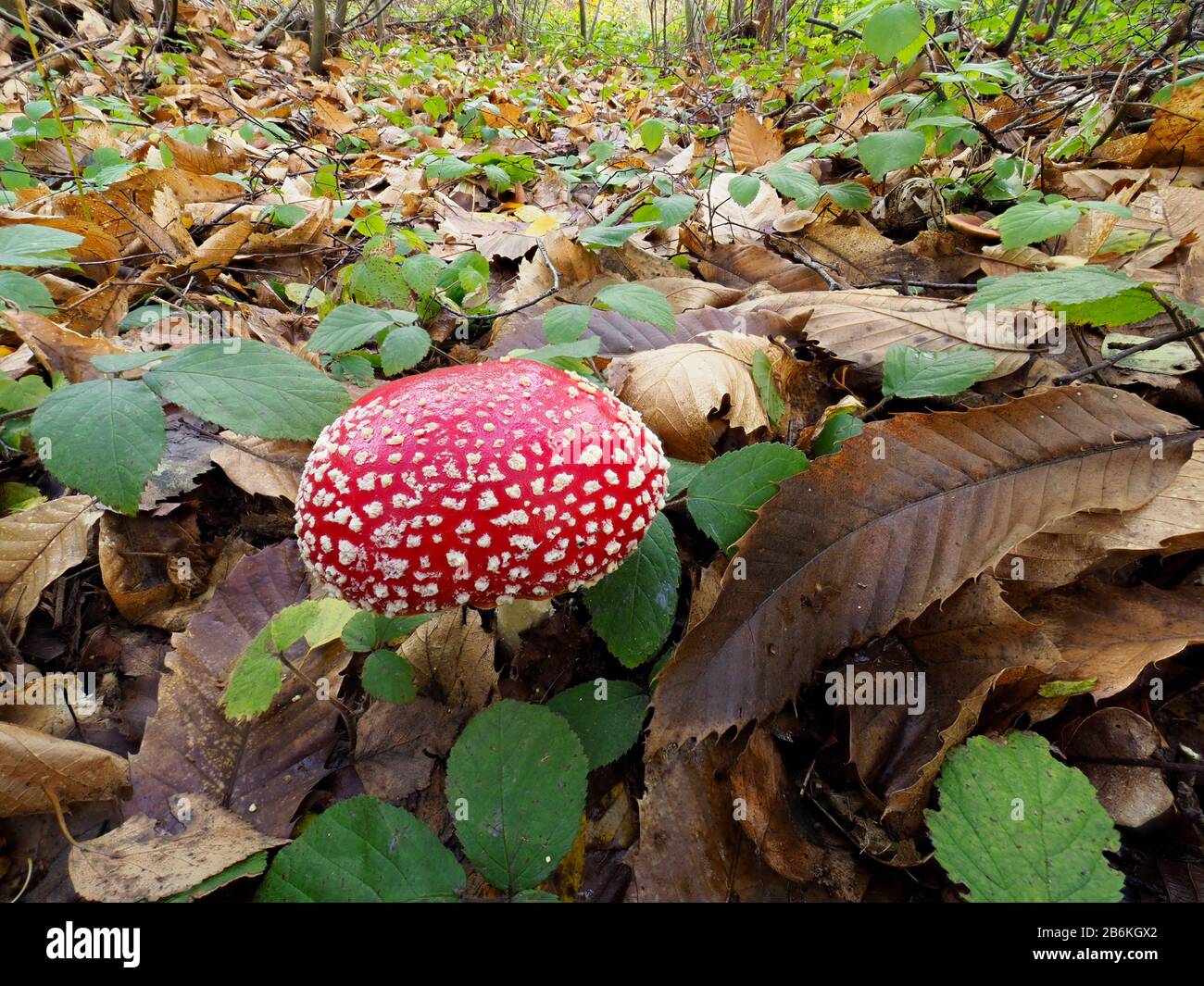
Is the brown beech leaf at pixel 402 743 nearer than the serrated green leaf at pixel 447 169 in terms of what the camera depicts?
Yes

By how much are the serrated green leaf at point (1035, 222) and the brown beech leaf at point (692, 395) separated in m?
0.94

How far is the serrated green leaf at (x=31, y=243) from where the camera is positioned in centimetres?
201

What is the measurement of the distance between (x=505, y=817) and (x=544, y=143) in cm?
764

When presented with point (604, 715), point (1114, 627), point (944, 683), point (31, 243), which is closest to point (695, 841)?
point (604, 715)

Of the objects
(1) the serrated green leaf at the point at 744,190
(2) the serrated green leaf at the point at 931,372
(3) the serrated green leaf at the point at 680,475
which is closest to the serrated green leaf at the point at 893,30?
(1) the serrated green leaf at the point at 744,190

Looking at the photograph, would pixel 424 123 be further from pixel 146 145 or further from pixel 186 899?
pixel 186 899

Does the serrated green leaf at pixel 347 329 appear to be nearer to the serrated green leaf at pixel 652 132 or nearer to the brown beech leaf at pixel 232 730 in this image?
the brown beech leaf at pixel 232 730

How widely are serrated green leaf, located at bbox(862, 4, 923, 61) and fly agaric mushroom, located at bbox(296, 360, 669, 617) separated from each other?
2431mm

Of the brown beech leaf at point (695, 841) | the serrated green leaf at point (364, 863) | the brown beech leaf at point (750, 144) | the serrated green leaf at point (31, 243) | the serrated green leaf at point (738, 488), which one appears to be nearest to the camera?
the serrated green leaf at point (364, 863)

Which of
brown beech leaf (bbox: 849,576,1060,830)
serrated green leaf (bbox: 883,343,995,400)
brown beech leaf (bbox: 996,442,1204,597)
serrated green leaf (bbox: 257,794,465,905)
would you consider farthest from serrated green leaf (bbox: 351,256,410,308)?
brown beech leaf (bbox: 996,442,1204,597)
